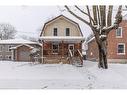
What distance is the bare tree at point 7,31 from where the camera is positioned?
7.39 metres

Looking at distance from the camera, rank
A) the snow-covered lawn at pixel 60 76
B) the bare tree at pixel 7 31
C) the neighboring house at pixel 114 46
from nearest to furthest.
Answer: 1. the snow-covered lawn at pixel 60 76
2. the bare tree at pixel 7 31
3. the neighboring house at pixel 114 46

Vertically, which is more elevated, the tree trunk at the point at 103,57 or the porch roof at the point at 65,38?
the porch roof at the point at 65,38

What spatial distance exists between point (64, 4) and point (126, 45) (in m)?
1.07

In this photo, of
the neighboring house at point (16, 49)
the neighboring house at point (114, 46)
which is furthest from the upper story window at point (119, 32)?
the neighboring house at point (16, 49)

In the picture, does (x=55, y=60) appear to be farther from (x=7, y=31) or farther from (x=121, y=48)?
(x=121, y=48)

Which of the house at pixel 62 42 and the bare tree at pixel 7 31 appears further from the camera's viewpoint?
the house at pixel 62 42

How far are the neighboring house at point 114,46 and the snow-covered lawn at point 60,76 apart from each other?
120 millimetres

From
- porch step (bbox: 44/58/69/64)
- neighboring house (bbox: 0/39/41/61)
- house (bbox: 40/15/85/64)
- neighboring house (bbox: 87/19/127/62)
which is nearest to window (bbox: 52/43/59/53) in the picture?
house (bbox: 40/15/85/64)

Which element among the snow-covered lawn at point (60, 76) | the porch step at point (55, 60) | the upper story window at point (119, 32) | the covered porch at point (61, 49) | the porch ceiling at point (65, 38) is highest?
the upper story window at point (119, 32)

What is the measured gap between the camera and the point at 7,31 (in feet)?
24.4

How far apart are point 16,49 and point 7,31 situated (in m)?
0.29

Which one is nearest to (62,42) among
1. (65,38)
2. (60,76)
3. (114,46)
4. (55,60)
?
(65,38)

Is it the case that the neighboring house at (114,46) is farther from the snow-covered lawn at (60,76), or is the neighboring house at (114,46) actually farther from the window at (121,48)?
the snow-covered lawn at (60,76)

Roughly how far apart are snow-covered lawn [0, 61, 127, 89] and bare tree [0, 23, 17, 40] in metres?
0.37
